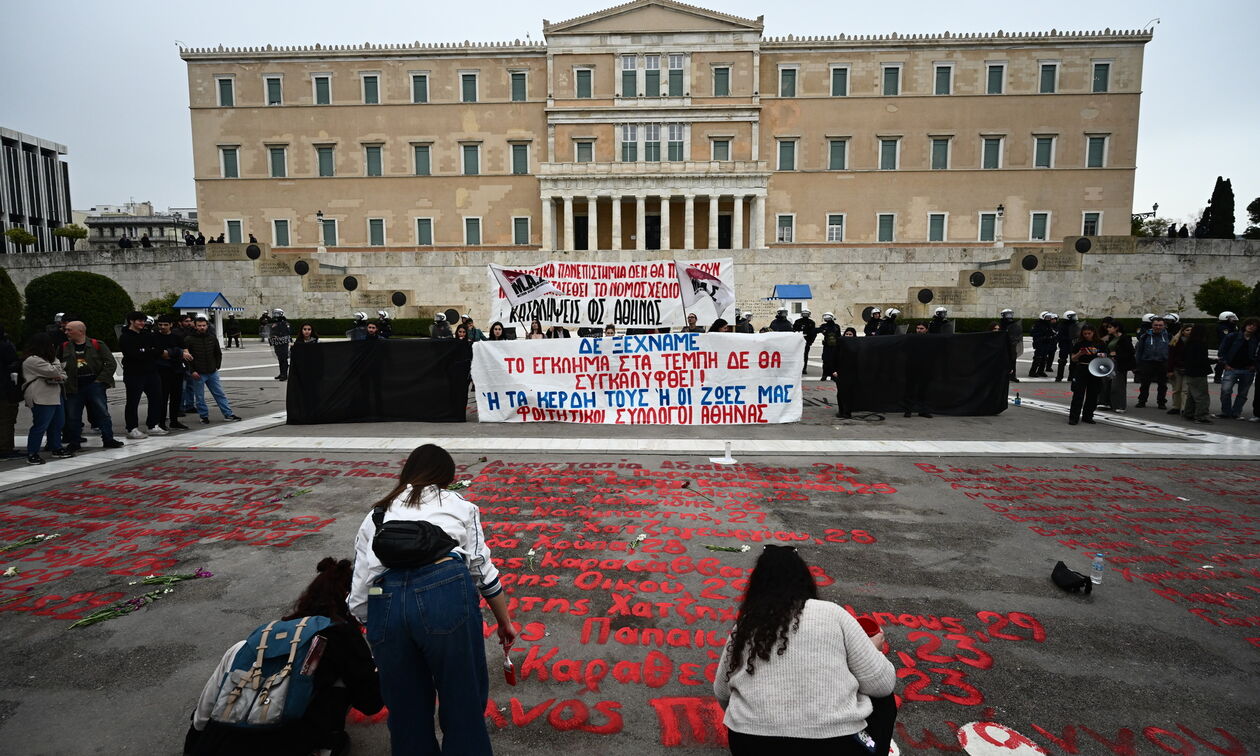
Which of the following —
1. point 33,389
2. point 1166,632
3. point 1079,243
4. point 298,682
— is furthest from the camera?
point 1079,243

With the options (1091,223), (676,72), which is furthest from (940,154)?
(676,72)

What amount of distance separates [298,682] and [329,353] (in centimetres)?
956

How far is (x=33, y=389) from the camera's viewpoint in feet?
27.6

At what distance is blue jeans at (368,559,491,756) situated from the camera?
8.20ft

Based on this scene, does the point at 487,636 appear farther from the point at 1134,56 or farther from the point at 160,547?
the point at 1134,56

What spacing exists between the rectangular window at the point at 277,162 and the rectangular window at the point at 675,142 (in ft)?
93.0

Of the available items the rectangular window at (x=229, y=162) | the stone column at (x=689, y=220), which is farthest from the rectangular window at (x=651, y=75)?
the rectangular window at (x=229, y=162)

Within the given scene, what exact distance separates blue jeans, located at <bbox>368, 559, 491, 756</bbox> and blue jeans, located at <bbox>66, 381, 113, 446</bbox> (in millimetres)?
9359

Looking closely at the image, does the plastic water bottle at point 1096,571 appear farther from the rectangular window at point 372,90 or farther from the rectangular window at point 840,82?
the rectangular window at point 372,90

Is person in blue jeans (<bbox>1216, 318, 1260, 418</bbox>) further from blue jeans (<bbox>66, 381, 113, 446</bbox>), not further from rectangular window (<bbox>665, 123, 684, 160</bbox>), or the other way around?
rectangular window (<bbox>665, 123, 684, 160</bbox>)

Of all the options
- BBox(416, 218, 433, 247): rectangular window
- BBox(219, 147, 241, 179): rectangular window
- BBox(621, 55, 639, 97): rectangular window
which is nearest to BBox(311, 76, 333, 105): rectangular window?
BBox(219, 147, 241, 179): rectangular window

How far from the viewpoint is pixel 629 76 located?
4703 cm

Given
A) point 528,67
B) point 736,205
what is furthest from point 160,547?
point 528,67

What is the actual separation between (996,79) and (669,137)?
2339cm
